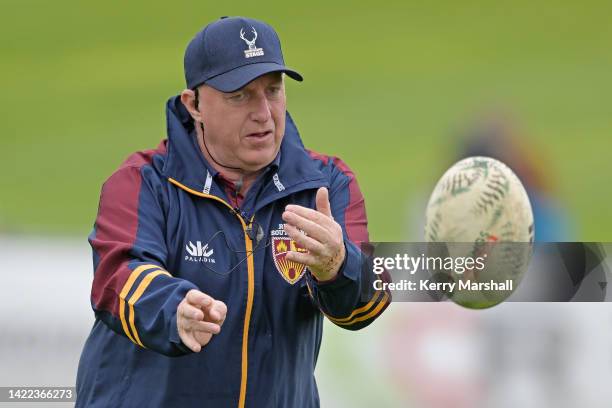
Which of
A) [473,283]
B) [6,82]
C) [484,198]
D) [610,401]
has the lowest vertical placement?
[610,401]

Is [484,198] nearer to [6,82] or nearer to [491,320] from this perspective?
[491,320]

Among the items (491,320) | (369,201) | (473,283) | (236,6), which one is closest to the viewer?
(473,283)

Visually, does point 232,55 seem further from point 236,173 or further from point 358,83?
point 358,83

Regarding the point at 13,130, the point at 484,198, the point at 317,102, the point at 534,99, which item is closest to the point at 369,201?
the point at 317,102

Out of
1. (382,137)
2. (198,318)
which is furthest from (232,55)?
(382,137)

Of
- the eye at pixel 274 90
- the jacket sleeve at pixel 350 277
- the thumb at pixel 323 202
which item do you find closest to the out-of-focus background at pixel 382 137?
the jacket sleeve at pixel 350 277

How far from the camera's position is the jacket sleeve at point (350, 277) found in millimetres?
2104

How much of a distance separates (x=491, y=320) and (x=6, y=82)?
2.08m

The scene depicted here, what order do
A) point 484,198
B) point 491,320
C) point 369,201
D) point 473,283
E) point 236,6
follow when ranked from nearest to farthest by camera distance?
1. point 484,198
2. point 473,283
3. point 491,320
4. point 369,201
5. point 236,6

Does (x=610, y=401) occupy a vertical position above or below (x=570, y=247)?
below

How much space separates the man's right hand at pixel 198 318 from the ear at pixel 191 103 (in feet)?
1.83

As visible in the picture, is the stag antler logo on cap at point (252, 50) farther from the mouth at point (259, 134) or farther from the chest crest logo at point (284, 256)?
the chest crest logo at point (284, 256)

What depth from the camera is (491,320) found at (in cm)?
351

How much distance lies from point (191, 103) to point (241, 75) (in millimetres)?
202
